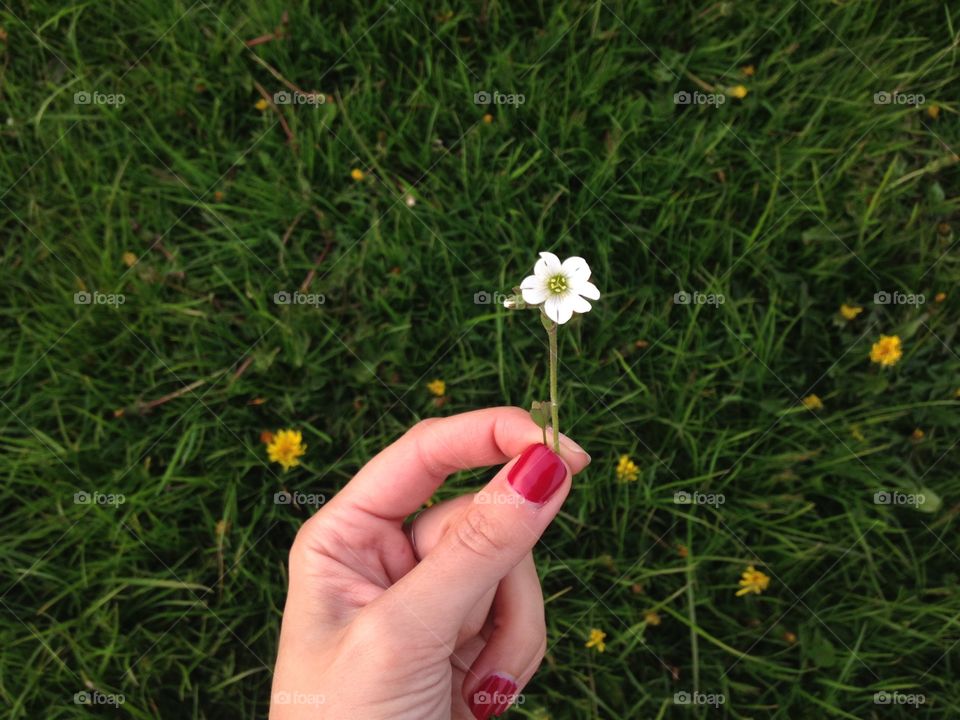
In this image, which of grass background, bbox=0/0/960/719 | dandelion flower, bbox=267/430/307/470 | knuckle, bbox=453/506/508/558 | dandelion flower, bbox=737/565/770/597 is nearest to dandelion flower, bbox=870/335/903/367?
grass background, bbox=0/0/960/719

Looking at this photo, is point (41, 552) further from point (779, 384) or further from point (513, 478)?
point (779, 384)

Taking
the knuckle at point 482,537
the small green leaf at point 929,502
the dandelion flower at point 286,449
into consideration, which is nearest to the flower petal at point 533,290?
the knuckle at point 482,537

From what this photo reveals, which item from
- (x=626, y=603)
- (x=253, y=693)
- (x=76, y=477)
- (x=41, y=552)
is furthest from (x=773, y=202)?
(x=41, y=552)

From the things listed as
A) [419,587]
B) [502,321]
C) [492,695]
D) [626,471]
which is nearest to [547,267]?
[419,587]

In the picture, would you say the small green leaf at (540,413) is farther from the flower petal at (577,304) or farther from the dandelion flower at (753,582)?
the dandelion flower at (753,582)

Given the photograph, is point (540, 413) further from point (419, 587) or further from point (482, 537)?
point (419, 587)

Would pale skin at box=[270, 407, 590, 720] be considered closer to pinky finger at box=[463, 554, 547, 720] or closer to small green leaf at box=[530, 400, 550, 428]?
pinky finger at box=[463, 554, 547, 720]
